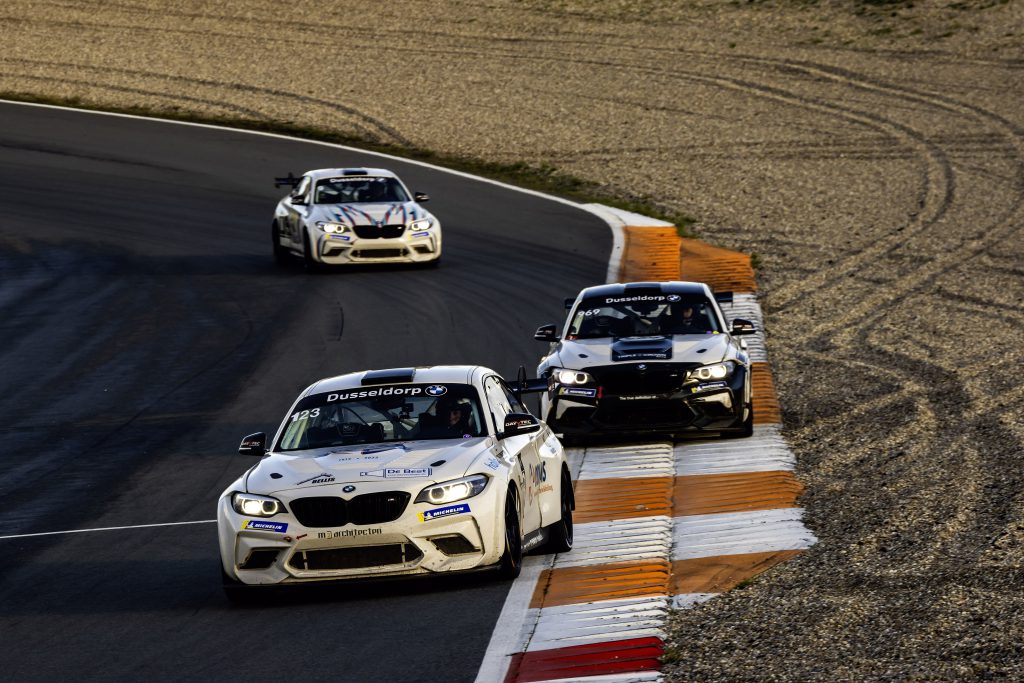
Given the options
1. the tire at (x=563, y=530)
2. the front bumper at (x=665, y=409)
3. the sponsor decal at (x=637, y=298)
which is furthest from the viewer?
the sponsor decal at (x=637, y=298)

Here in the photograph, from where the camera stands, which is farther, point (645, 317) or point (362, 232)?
point (362, 232)

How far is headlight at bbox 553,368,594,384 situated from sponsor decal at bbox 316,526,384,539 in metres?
6.04

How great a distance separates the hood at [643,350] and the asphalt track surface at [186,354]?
323 centimetres

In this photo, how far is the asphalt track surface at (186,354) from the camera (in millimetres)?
9156

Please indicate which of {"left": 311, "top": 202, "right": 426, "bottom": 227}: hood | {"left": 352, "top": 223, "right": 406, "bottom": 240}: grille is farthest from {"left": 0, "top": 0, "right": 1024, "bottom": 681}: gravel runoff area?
{"left": 352, "top": 223, "right": 406, "bottom": 240}: grille

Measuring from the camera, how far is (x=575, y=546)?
37.9 ft

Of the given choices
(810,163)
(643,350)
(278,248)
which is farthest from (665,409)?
(810,163)

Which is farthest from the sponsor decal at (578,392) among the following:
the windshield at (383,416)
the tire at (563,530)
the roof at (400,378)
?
the windshield at (383,416)

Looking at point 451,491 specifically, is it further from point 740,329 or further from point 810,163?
point 810,163

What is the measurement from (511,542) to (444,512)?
558mm

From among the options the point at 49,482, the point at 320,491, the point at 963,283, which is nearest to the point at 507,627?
the point at 320,491

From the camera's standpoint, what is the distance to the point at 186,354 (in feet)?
69.2

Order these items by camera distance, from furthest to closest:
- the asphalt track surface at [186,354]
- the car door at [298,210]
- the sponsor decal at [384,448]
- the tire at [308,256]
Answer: the car door at [298,210]
the tire at [308,256]
the sponsor decal at [384,448]
the asphalt track surface at [186,354]

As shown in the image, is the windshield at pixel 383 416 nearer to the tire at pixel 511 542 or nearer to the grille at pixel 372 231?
the tire at pixel 511 542
